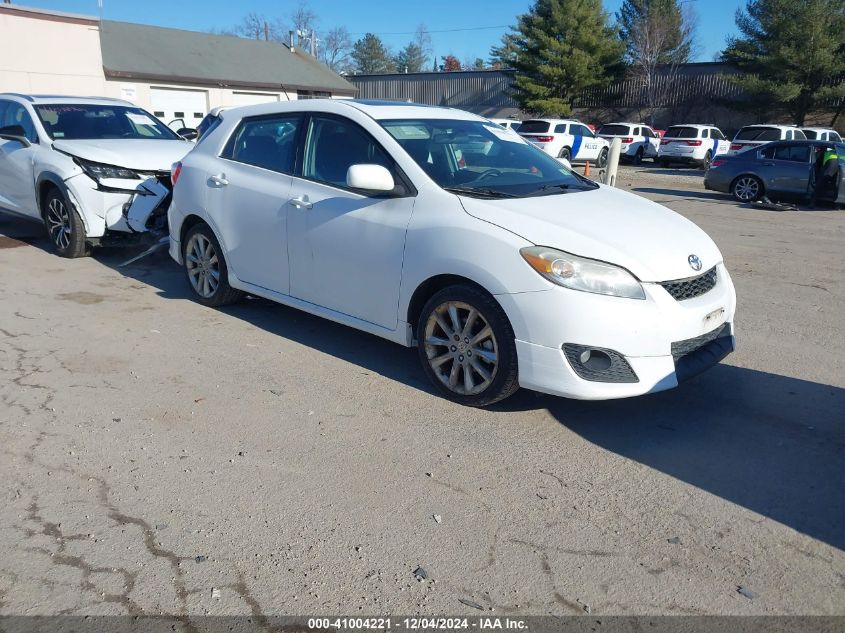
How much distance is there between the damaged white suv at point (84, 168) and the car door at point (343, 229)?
10.5 ft

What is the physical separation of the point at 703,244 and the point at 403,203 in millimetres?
1901

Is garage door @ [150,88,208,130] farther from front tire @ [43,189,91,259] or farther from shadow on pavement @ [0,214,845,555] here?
shadow on pavement @ [0,214,845,555]

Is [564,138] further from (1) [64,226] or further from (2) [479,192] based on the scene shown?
(2) [479,192]

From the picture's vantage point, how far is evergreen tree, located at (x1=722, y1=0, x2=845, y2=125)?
33.9 meters

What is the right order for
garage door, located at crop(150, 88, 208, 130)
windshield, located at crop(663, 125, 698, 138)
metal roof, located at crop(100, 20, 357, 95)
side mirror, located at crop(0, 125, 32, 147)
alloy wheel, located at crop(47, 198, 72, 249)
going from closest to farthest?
alloy wheel, located at crop(47, 198, 72, 249)
side mirror, located at crop(0, 125, 32, 147)
windshield, located at crop(663, 125, 698, 138)
metal roof, located at crop(100, 20, 357, 95)
garage door, located at crop(150, 88, 208, 130)

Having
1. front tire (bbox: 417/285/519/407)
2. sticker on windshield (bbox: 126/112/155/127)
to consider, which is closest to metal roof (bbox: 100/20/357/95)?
sticker on windshield (bbox: 126/112/155/127)

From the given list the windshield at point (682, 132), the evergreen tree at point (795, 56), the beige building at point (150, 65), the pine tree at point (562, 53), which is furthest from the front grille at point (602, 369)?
the pine tree at point (562, 53)

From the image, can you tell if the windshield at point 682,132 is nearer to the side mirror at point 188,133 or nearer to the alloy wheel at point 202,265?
the side mirror at point 188,133

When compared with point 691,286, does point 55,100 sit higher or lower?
higher

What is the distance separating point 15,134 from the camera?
8.49m

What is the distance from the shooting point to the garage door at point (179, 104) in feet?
98.7

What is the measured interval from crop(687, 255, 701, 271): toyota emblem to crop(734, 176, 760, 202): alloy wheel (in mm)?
12768

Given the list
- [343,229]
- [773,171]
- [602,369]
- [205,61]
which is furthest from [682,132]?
[602,369]

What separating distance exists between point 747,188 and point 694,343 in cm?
1319
